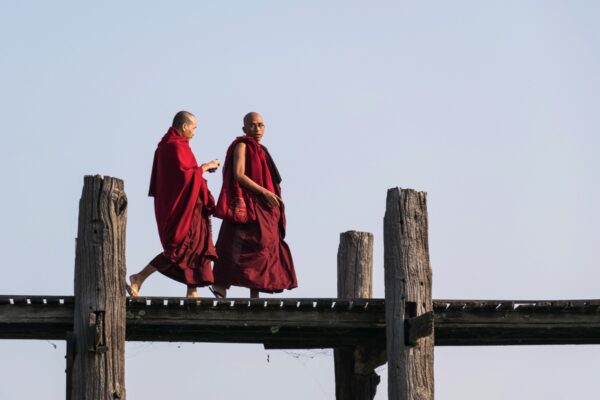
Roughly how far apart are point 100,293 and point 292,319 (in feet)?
4.38

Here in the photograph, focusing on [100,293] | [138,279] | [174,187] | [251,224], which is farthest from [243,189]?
[100,293]

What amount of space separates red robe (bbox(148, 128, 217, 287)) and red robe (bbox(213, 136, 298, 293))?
162 mm

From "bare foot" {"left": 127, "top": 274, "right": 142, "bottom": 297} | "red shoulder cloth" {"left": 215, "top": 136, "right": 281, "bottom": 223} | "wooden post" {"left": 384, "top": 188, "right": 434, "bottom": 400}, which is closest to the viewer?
"wooden post" {"left": 384, "top": 188, "right": 434, "bottom": 400}

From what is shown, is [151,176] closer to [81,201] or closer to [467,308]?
[81,201]

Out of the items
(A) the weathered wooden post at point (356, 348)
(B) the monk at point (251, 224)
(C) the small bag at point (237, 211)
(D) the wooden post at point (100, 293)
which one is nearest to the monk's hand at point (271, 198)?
(B) the monk at point (251, 224)

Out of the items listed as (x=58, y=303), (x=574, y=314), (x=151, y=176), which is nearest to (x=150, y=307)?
(x=58, y=303)

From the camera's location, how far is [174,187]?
41.9 feet

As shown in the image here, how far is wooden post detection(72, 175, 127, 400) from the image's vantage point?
11.4 metres

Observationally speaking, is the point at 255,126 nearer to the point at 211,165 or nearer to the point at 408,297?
the point at 211,165

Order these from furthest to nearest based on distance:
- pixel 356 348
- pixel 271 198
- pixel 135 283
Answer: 1. pixel 356 348
2. pixel 271 198
3. pixel 135 283

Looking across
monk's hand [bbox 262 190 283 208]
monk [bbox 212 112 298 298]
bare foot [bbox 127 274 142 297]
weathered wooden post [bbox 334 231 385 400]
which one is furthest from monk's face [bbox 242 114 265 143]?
bare foot [bbox 127 274 142 297]

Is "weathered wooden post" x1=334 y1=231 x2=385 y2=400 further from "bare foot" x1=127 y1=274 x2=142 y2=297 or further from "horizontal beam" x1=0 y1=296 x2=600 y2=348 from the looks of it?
"bare foot" x1=127 y1=274 x2=142 y2=297

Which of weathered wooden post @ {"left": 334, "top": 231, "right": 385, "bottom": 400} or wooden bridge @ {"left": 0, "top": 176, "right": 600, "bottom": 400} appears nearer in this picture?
wooden bridge @ {"left": 0, "top": 176, "right": 600, "bottom": 400}

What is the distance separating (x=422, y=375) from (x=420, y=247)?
89cm
